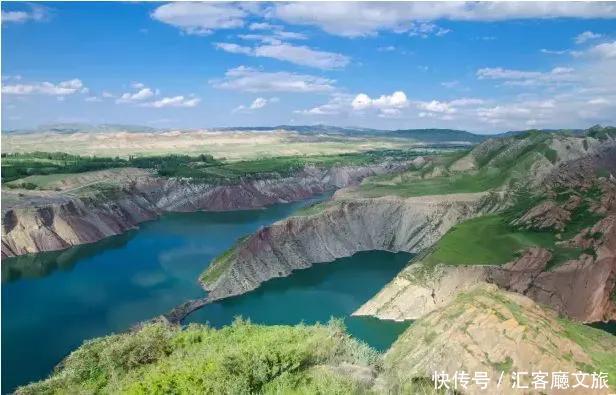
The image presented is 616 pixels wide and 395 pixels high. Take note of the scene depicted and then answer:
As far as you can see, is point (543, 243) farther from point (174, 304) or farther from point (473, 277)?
point (174, 304)

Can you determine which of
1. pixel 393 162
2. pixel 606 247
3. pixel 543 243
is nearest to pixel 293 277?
pixel 543 243

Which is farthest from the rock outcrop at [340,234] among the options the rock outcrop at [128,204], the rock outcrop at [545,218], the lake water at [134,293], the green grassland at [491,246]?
the rock outcrop at [128,204]

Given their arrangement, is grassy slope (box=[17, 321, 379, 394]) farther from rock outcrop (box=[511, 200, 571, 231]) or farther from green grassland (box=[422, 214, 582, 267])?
rock outcrop (box=[511, 200, 571, 231])

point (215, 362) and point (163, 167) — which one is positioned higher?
point (163, 167)

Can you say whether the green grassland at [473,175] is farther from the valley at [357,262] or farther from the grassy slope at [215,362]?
the grassy slope at [215,362]

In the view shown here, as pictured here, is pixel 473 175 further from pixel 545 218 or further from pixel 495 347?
pixel 495 347

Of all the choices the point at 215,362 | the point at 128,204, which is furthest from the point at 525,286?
the point at 128,204

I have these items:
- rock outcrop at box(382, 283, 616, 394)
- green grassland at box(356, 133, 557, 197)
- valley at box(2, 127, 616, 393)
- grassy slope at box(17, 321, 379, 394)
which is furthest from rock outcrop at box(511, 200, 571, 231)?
grassy slope at box(17, 321, 379, 394)
